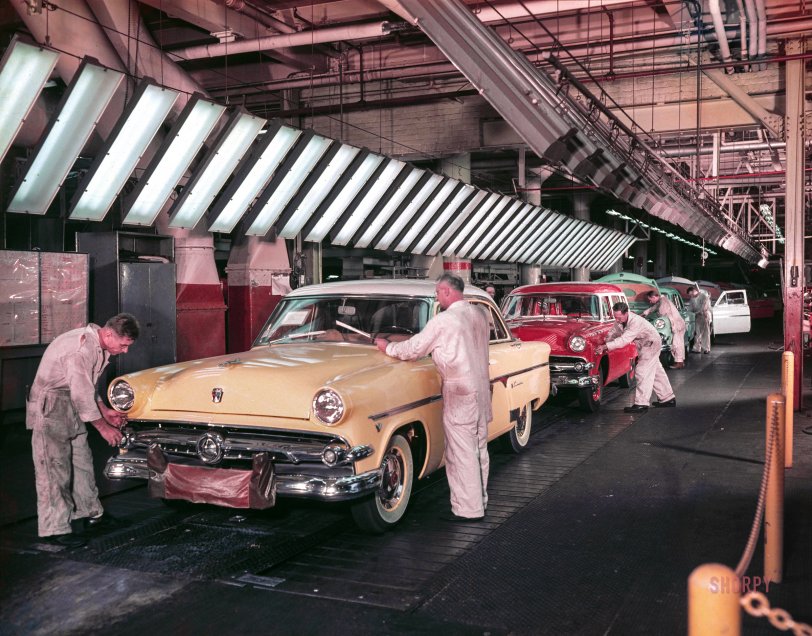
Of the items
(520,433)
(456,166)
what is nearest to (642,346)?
(520,433)

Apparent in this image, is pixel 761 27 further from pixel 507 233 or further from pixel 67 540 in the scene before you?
pixel 507 233

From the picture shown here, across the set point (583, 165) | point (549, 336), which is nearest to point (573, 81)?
point (583, 165)

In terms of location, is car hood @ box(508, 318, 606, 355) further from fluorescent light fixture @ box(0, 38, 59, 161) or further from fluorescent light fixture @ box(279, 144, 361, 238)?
fluorescent light fixture @ box(0, 38, 59, 161)

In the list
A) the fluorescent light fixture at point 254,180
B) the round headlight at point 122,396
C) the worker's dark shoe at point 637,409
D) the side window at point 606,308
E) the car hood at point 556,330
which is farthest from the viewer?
the fluorescent light fixture at point 254,180

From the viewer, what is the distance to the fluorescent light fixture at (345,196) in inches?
600

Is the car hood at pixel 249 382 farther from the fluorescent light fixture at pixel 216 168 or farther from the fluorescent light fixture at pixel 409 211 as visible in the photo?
the fluorescent light fixture at pixel 409 211

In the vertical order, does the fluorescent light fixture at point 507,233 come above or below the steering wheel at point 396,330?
above

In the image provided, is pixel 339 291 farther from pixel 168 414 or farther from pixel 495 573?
pixel 495 573

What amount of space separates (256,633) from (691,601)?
8.33 feet

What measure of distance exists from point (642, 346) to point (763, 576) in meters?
6.48

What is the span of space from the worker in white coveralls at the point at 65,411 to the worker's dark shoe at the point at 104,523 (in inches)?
7.2

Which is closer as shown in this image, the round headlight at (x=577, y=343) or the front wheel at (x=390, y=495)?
the front wheel at (x=390, y=495)

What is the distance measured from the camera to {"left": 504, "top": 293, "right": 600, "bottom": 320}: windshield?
12.0 m

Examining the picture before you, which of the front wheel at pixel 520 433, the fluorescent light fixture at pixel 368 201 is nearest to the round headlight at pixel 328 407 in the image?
the front wheel at pixel 520 433
